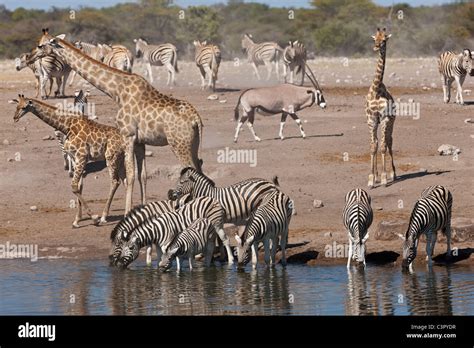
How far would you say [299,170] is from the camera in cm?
2173

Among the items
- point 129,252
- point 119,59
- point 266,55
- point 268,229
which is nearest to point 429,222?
point 268,229

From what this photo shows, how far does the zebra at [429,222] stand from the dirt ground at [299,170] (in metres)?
0.35

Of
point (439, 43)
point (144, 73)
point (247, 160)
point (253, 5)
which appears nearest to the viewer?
point (247, 160)

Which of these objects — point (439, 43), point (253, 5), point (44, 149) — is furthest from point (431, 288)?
point (253, 5)

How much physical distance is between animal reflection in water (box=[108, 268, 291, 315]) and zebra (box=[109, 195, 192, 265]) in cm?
38

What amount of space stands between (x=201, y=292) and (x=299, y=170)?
289 inches

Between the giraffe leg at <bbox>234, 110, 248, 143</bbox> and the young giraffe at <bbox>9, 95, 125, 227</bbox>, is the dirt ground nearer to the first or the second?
the giraffe leg at <bbox>234, 110, 248, 143</bbox>

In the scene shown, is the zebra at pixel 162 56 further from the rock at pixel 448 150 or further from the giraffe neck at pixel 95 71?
the giraffe neck at pixel 95 71

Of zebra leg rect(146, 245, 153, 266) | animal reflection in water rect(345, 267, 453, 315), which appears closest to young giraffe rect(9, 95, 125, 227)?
zebra leg rect(146, 245, 153, 266)

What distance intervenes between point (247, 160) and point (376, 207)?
3.85 meters

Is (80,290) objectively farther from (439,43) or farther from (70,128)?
(439,43)

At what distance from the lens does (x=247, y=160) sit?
73.9ft

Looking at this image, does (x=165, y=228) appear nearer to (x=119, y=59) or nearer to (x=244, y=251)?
(x=244, y=251)
